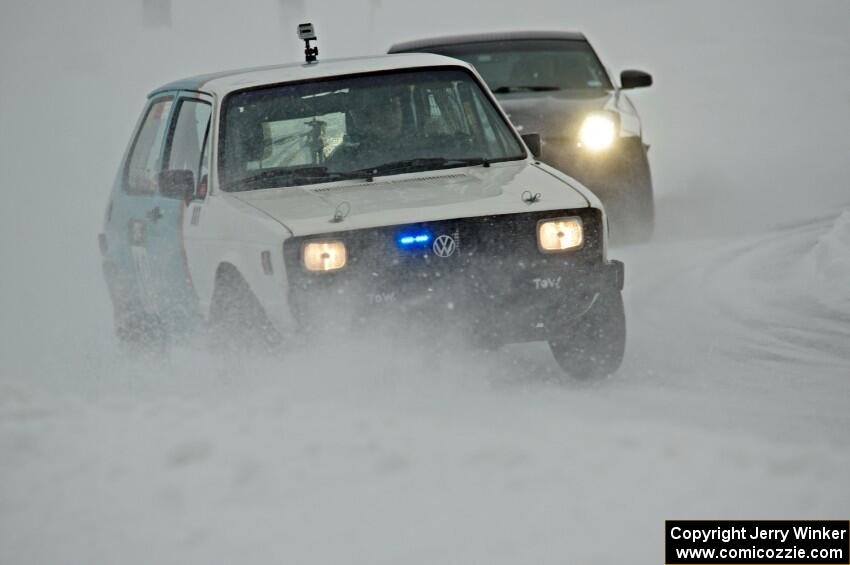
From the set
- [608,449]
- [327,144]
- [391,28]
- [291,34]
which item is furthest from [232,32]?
[608,449]

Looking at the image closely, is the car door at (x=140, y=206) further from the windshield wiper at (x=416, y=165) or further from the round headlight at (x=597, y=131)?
the round headlight at (x=597, y=131)

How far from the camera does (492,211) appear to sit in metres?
6.36

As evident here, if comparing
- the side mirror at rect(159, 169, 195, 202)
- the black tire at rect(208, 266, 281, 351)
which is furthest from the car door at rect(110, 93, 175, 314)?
the black tire at rect(208, 266, 281, 351)

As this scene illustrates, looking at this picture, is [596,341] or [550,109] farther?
[550,109]

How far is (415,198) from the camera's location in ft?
21.6

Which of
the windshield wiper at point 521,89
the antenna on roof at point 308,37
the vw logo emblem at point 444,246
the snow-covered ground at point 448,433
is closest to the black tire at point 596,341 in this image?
the snow-covered ground at point 448,433

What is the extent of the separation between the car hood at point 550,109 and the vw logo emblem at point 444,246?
14.5 feet

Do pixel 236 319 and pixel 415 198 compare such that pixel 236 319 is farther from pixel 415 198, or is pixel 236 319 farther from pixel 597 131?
pixel 597 131

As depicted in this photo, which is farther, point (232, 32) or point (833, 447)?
point (232, 32)

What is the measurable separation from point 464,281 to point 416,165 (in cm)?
96

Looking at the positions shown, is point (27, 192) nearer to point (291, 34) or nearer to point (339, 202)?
point (339, 202)

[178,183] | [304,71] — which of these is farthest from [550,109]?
[178,183]

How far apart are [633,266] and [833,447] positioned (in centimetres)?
514

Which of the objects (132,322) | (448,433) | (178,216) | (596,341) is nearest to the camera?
(448,433)
